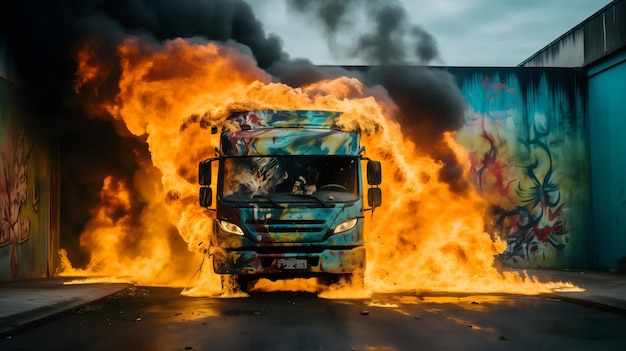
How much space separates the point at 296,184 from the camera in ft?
42.9

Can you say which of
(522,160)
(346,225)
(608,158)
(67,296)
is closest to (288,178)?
(346,225)

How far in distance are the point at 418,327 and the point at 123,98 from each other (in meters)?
10.4

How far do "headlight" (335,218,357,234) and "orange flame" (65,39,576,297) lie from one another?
6.45ft

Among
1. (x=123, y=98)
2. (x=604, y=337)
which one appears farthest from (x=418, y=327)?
(x=123, y=98)

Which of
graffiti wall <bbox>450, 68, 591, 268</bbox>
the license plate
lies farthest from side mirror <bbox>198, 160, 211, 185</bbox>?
graffiti wall <bbox>450, 68, 591, 268</bbox>

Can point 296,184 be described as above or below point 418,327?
above

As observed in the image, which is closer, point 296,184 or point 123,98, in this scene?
point 296,184

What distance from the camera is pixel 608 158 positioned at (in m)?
21.6

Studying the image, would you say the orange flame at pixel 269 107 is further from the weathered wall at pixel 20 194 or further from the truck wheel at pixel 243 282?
the weathered wall at pixel 20 194

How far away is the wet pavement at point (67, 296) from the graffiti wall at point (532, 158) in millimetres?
3189

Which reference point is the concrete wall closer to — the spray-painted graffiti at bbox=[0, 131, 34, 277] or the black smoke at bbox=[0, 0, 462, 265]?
the black smoke at bbox=[0, 0, 462, 265]

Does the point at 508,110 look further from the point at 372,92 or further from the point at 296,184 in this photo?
the point at 296,184

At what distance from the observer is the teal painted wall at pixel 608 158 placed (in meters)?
20.7

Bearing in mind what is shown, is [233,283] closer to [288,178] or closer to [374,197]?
[288,178]
